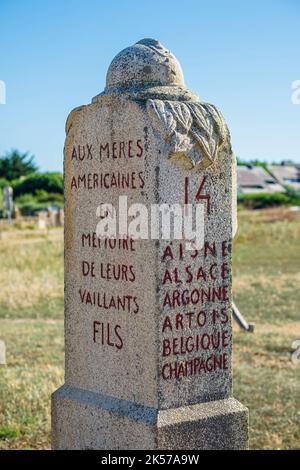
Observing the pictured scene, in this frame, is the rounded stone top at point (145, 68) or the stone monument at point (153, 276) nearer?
the stone monument at point (153, 276)

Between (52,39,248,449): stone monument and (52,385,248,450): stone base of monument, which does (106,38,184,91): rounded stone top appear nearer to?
(52,39,248,449): stone monument

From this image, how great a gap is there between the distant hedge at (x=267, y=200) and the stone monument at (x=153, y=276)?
160 feet

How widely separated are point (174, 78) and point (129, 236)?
1.03m

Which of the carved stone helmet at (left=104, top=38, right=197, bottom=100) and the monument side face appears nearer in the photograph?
the monument side face

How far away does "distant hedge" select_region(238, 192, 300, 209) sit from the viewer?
53906 millimetres

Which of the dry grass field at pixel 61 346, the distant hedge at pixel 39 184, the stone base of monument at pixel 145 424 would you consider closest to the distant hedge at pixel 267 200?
the distant hedge at pixel 39 184

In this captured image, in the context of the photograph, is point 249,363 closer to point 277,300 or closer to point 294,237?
point 277,300

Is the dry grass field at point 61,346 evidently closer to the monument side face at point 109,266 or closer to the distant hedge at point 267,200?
the monument side face at point 109,266

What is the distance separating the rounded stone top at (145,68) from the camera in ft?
15.7

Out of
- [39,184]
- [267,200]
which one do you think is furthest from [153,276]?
[39,184]

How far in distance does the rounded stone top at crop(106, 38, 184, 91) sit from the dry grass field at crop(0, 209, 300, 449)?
3.23 meters

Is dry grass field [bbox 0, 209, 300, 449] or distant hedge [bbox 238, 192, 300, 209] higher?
distant hedge [bbox 238, 192, 300, 209]

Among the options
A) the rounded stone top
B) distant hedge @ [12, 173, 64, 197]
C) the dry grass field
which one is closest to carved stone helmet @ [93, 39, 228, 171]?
the rounded stone top

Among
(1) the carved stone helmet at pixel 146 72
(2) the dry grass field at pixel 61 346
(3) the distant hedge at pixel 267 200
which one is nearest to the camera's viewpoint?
(1) the carved stone helmet at pixel 146 72
